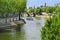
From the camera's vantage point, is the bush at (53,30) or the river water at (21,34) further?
the river water at (21,34)

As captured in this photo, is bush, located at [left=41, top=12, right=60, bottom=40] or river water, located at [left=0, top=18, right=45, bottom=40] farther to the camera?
river water, located at [left=0, top=18, right=45, bottom=40]

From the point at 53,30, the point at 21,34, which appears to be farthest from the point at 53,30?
the point at 21,34

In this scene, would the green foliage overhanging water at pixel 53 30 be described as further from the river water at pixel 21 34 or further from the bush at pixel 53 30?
the river water at pixel 21 34

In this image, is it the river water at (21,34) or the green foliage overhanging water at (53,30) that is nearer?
the green foliage overhanging water at (53,30)

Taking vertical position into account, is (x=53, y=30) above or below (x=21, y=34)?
above

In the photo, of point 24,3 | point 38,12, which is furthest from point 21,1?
point 38,12

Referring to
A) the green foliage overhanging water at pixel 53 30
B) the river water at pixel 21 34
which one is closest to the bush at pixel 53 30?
the green foliage overhanging water at pixel 53 30

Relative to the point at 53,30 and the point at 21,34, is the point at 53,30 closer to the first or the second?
the point at 53,30

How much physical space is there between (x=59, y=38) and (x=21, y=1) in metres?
58.7

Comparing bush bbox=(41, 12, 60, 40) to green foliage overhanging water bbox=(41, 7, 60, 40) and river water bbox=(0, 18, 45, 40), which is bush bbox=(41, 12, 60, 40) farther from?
river water bbox=(0, 18, 45, 40)

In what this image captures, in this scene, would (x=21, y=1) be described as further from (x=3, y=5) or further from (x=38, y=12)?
(x=38, y=12)

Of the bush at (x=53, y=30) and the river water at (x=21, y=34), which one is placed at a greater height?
the bush at (x=53, y=30)

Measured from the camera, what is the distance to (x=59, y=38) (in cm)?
1577

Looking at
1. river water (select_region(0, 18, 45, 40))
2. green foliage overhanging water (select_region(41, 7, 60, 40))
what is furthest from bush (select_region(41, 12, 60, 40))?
river water (select_region(0, 18, 45, 40))
